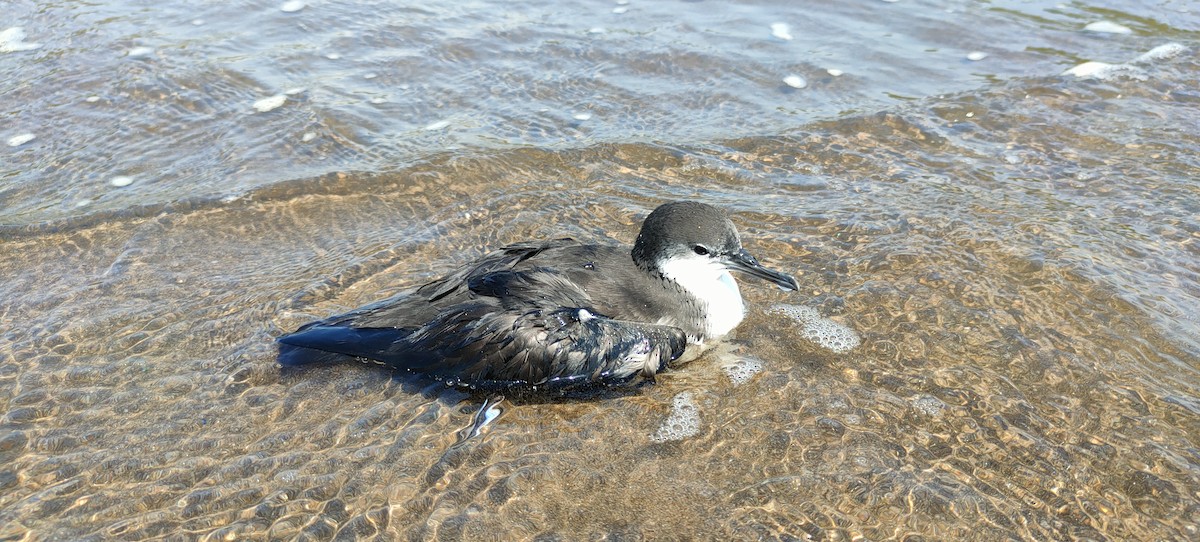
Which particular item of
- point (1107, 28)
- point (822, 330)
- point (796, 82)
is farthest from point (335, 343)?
point (1107, 28)

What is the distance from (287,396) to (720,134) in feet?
12.7

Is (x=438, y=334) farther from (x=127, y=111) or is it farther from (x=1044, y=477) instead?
(x=127, y=111)

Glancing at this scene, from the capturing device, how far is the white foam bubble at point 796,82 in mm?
7805

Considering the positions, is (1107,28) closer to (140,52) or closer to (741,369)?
(741,369)

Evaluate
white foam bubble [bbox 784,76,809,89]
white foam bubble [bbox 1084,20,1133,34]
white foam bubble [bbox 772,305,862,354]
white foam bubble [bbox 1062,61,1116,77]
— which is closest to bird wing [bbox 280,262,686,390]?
white foam bubble [bbox 772,305,862,354]

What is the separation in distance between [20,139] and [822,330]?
5.71m

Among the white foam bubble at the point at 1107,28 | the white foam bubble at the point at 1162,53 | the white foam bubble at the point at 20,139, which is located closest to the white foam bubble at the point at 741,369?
the white foam bubble at the point at 20,139

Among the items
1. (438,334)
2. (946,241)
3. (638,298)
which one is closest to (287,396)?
(438,334)

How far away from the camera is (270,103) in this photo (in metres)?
7.26

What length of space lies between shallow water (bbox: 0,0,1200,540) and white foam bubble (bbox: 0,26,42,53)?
0.15ft

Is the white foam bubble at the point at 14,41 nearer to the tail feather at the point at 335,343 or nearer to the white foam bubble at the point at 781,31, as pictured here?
the tail feather at the point at 335,343

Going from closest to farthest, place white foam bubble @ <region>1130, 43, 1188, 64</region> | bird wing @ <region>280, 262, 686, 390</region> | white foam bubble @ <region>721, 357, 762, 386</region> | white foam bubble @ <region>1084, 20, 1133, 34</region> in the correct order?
bird wing @ <region>280, 262, 686, 390</region>
white foam bubble @ <region>721, 357, 762, 386</region>
white foam bubble @ <region>1130, 43, 1188, 64</region>
white foam bubble @ <region>1084, 20, 1133, 34</region>

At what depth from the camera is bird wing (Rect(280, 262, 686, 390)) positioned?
4262mm

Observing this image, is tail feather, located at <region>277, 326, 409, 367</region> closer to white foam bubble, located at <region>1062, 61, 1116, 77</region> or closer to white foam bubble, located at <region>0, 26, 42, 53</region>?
white foam bubble, located at <region>0, 26, 42, 53</region>
